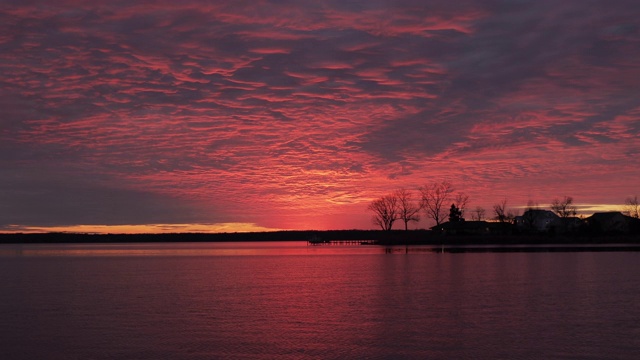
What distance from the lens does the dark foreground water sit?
79.3 ft

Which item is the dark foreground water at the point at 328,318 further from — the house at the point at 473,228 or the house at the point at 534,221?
the house at the point at 534,221

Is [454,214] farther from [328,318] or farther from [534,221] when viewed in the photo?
[328,318]

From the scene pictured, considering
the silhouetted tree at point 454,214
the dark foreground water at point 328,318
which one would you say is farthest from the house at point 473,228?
the dark foreground water at point 328,318

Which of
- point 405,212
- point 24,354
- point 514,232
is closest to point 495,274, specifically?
point 24,354

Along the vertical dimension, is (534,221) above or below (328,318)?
above

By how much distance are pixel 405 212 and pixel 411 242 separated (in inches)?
458

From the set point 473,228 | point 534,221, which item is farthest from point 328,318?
point 534,221

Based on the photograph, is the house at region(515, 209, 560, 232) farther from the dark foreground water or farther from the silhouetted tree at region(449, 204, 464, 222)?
the dark foreground water

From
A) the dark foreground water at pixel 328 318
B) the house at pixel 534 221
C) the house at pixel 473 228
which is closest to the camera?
the dark foreground water at pixel 328 318

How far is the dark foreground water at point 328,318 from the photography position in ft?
79.3

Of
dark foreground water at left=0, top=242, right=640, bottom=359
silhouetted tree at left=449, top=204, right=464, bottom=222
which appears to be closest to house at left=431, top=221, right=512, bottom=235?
silhouetted tree at left=449, top=204, right=464, bottom=222

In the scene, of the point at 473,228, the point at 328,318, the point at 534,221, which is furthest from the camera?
the point at 534,221

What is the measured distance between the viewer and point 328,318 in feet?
105

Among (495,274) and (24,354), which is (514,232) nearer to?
(495,274)
